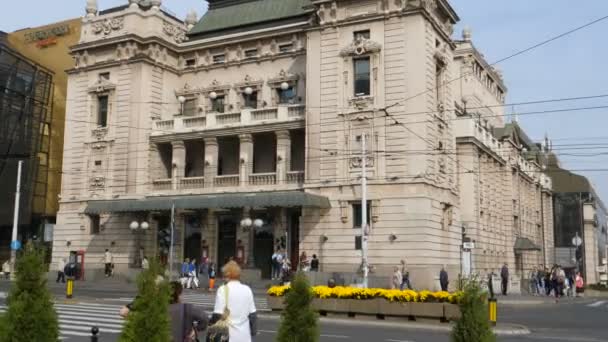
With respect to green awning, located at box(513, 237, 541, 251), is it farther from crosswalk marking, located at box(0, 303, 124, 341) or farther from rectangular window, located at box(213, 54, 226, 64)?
crosswalk marking, located at box(0, 303, 124, 341)

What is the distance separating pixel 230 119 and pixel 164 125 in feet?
18.2

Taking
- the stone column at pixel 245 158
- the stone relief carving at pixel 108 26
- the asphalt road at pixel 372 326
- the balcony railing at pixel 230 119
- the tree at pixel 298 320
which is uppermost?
the stone relief carving at pixel 108 26

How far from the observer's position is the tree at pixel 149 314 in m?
8.68

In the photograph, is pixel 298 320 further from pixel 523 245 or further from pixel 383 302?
pixel 523 245

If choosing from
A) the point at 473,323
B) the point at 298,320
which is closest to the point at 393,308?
the point at 298,320

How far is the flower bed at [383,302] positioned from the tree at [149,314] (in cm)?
1326

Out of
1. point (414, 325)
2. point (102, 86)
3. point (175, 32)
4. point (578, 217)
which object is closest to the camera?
point (414, 325)

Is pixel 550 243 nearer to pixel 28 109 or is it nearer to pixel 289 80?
pixel 289 80

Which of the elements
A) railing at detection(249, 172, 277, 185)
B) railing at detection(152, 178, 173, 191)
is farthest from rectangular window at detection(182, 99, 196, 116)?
railing at detection(249, 172, 277, 185)

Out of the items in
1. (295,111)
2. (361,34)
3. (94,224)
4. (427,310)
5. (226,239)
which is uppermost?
(361,34)

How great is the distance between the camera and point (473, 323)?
9.24m

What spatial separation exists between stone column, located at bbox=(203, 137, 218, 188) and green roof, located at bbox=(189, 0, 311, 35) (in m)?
10.2

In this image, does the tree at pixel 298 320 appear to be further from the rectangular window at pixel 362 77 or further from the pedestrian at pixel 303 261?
the rectangular window at pixel 362 77

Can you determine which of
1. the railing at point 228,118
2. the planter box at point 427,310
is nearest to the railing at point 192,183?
the railing at point 228,118
